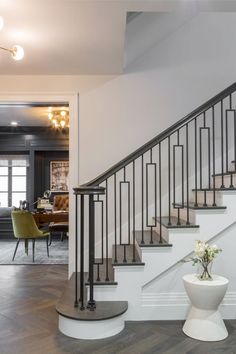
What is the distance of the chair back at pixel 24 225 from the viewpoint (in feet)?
18.0

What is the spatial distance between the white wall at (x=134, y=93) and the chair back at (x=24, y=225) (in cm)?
212

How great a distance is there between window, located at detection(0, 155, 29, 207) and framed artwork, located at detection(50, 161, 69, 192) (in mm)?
722

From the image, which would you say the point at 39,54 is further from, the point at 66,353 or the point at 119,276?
the point at 66,353

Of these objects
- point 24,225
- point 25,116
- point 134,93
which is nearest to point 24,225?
point 24,225

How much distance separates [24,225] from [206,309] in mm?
3778

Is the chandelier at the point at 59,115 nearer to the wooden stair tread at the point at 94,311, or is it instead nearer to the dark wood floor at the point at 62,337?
the dark wood floor at the point at 62,337

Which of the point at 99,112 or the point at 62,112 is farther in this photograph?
the point at 62,112

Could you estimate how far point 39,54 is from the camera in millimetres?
3242

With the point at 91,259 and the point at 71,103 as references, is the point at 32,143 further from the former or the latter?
the point at 91,259

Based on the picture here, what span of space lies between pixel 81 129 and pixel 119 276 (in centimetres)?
188

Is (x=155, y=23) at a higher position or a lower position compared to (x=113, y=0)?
higher

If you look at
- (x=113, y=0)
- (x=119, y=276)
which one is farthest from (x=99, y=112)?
(x=119, y=276)

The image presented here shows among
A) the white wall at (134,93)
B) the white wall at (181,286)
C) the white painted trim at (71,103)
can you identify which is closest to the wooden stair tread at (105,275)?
the white wall at (181,286)

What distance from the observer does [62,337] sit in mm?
2611
